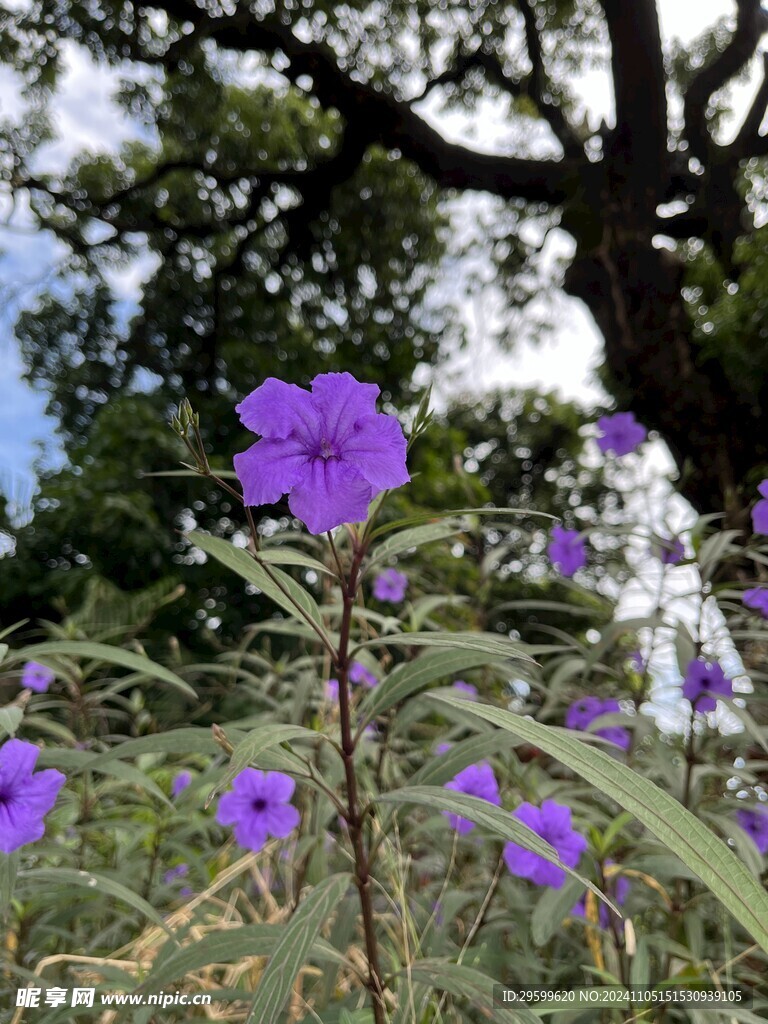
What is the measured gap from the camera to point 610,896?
3.19 feet

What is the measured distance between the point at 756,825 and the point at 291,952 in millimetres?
1034

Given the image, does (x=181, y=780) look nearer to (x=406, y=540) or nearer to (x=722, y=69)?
(x=406, y=540)

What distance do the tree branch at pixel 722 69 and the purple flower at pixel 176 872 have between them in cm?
576

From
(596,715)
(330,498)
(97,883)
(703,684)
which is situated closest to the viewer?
(330,498)

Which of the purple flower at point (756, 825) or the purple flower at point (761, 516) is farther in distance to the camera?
the purple flower at point (756, 825)

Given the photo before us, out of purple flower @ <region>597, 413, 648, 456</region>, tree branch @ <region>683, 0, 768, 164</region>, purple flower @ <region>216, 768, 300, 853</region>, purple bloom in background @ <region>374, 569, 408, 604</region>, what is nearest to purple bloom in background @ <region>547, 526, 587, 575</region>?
purple flower @ <region>597, 413, 648, 456</region>

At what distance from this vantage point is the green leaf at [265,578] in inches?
22.7

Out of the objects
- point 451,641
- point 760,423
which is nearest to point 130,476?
point 760,423

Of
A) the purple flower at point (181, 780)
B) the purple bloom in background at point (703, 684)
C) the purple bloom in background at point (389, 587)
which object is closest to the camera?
the purple bloom in background at point (703, 684)

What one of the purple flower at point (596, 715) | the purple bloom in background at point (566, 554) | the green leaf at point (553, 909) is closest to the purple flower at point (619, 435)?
the purple bloom in background at point (566, 554)

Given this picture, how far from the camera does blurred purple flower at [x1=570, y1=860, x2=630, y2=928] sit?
962mm

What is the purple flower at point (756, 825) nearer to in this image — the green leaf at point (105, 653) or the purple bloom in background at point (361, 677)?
the purple bloom in background at point (361, 677)

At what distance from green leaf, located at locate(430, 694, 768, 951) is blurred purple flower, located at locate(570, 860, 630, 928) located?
59 cm

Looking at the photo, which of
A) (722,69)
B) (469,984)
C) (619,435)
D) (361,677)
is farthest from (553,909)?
(722,69)
